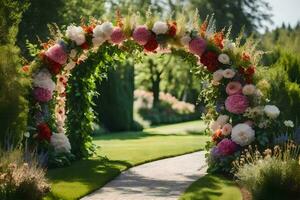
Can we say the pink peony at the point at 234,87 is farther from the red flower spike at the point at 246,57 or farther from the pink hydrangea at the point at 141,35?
the pink hydrangea at the point at 141,35

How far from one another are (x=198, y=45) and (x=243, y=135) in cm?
242

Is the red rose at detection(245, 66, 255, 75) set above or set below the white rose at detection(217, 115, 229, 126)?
above

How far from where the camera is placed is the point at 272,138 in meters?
13.5

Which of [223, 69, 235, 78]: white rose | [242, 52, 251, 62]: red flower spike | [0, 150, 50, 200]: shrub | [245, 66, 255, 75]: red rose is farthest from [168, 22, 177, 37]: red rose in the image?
[0, 150, 50, 200]: shrub

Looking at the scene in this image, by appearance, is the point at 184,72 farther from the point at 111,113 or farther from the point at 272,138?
the point at 272,138

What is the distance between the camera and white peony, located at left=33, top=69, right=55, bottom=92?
14273 mm

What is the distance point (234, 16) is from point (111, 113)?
88.5 feet

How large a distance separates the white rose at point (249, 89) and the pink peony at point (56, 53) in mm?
4467

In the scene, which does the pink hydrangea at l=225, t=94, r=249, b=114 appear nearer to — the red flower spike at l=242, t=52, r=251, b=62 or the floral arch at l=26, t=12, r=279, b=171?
the floral arch at l=26, t=12, r=279, b=171

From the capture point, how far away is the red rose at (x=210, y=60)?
46.5 feet

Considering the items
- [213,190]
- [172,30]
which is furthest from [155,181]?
[172,30]

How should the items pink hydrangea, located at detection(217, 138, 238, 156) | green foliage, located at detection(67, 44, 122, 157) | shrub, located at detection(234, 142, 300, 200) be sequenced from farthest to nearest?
green foliage, located at detection(67, 44, 122, 157) < pink hydrangea, located at detection(217, 138, 238, 156) < shrub, located at detection(234, 142, 300, 200)

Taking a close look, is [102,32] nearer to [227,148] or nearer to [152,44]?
[152,44]

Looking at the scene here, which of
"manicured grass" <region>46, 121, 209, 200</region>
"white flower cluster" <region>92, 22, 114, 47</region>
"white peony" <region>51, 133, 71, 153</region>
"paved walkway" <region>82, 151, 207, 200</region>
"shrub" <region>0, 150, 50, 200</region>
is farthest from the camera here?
"white peony" <region>51, 133, 71, 153</region>
